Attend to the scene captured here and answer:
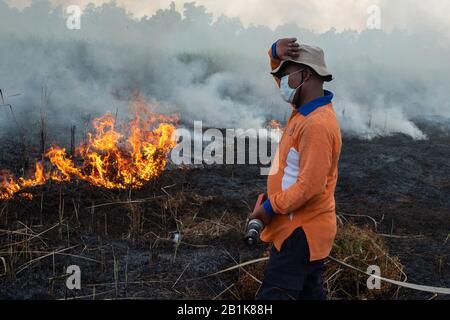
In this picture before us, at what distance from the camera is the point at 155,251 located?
5.37m

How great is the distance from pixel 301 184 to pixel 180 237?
299 cm

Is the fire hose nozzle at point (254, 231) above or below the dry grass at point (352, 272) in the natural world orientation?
above

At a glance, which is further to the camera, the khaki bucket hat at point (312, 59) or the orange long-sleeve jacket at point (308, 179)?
the khaki bucket hat at point (312, 59)

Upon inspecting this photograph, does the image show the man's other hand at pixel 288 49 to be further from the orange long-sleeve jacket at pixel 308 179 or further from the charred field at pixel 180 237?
the charred field at pixel 180 237

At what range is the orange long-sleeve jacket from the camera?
9.23 feet

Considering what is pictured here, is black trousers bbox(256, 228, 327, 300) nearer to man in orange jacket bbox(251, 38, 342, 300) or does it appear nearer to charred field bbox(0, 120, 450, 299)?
man in orange jacket bbox(251, 38, 342, 300)

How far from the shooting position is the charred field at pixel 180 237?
4516 mm

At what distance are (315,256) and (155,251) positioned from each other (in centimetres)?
281

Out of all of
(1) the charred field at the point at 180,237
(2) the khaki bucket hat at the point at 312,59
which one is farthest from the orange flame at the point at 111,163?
(2) the khaki bucket hat at the point at 312,59

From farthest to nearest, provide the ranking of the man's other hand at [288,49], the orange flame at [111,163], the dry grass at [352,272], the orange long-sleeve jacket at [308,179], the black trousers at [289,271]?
the orange flame at [111,163] < the dry grass at [352,272] < the man's other hand at [288,49] < the black trousers at [289,271] < the orange long-sleeve jacket at [308,179]

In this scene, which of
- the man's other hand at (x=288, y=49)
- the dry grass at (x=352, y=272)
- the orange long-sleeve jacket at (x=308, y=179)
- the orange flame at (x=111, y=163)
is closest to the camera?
the orange long-sleeve jacket at (x=308, y=179)

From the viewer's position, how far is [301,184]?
2828 mm
